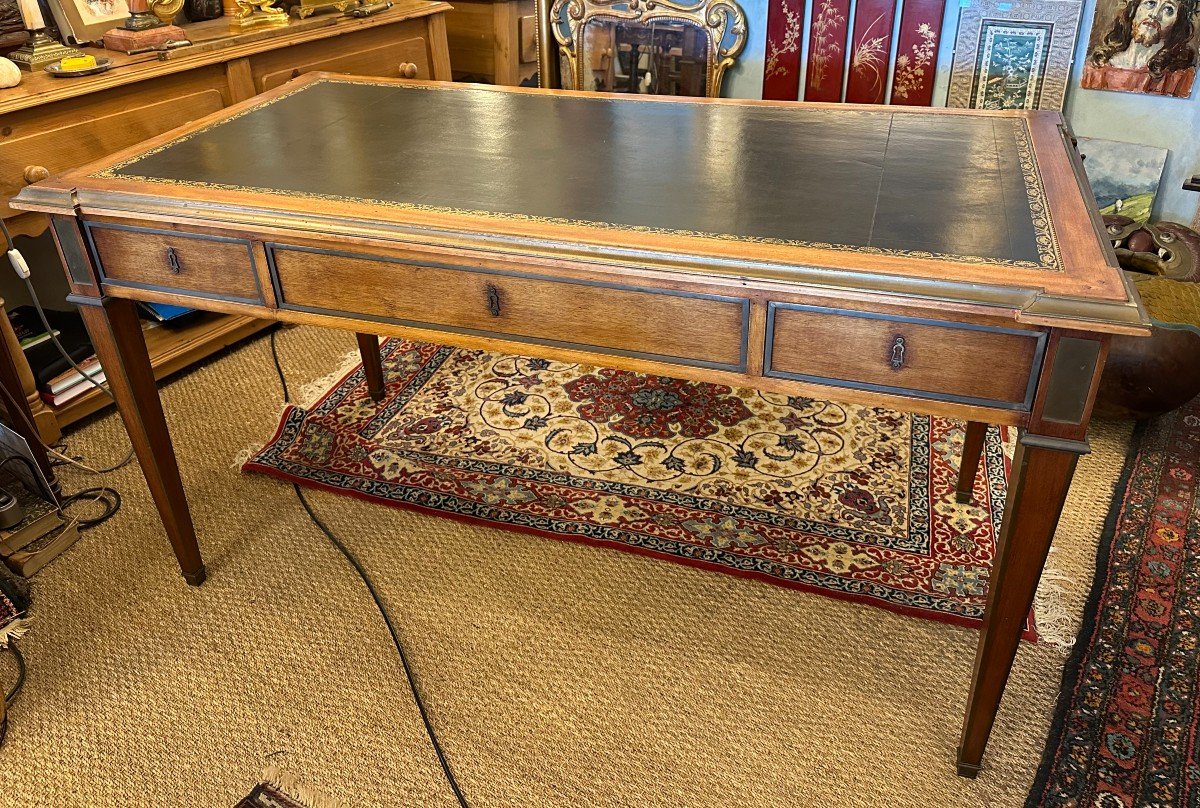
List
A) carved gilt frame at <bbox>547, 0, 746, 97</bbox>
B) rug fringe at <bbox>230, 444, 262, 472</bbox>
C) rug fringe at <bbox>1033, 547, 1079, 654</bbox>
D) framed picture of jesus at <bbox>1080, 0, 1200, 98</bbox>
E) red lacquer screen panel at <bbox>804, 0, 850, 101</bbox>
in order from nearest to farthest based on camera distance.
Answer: rug fringe at <bbox>1033, 547, 1079, 654</bbox> → rug fringe at <bbox>230, 444, 262, 472</bbox> → framed picture of jesus at <bbox>1080, 0, 1200, 98</bbox> → red lacquer screen panel at <bbox>804, 0, 850, 101</bbox> → carved gilt frame at <bbox>547, 0, 746, 97</bbox>

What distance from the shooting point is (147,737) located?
1.68m

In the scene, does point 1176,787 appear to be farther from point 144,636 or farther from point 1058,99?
point 1058,99

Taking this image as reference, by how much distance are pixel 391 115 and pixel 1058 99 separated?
6.79 ft

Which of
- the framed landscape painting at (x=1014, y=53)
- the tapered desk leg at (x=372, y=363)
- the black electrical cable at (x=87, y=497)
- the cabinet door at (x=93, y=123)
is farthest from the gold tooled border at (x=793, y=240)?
the framed landscape painting at (x=1014, y=53)

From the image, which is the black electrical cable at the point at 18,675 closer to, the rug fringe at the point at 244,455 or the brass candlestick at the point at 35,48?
the rug fringe at the point at 244,455

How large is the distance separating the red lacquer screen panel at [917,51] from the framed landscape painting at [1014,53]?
0.22 feet

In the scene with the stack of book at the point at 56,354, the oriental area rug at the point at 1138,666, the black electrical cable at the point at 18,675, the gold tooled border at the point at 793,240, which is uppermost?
the gold tooled border at the point at 793,240

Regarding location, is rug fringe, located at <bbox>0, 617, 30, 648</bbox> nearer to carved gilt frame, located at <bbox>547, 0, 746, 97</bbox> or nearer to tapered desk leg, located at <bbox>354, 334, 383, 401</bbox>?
tapered desk leg, located at <bbox>354, 334, 383, 401</bbox>

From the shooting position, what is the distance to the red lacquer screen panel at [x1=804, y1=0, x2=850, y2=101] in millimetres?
3045

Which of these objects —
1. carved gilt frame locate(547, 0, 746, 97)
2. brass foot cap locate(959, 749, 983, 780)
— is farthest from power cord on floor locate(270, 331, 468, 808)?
carved gilt frame locate(547, 0, 746, 97)

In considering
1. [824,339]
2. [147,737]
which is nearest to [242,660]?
[147,737]

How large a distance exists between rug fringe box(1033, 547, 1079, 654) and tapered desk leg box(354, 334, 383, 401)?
167 cm

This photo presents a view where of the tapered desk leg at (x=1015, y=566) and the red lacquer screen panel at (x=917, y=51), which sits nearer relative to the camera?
the tapered desk leg at (x=1015, y=566)

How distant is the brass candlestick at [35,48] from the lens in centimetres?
235
